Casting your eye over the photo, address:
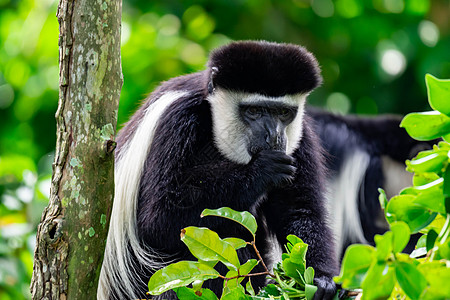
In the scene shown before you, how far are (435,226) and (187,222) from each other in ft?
3.56

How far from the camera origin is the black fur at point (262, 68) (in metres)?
2.37

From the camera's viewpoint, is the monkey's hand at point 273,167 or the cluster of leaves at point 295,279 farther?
the monkey's hand at point 273,167

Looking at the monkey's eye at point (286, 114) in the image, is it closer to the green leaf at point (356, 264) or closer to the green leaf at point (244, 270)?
the green leaf at point (244, 270)

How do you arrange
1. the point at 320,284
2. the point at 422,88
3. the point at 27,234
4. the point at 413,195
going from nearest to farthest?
1. the point at 413,195
2. the point at 320,284
3. the point at 27,234
4. the point at 422,88

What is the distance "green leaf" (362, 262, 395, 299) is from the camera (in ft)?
3.44

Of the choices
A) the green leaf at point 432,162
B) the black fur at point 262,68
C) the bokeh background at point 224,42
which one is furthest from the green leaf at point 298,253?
the bokeh background at point 224,42

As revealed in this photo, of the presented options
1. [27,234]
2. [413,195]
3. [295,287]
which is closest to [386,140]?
[27,234]

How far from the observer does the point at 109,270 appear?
246 centimetres

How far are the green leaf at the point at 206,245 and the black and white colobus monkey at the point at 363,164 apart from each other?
108 inches

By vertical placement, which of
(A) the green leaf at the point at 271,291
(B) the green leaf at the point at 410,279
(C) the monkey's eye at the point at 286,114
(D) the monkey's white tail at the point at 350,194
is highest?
(C) the monkey's eye at the point at 286,114

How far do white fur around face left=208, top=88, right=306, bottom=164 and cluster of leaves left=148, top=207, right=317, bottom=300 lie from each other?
2.58 feet

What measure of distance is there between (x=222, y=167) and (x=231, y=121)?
20cm

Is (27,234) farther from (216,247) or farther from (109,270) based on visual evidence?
(216,247)

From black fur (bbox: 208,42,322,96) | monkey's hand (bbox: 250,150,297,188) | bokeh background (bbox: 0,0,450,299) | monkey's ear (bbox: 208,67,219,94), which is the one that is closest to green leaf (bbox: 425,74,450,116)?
monkey's hand (bbox: 250,150,297,188)
